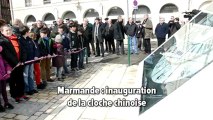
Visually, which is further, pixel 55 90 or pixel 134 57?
pixel 134 57

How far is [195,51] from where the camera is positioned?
2316 millimetres

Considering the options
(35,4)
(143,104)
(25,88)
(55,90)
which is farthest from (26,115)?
(35,4)

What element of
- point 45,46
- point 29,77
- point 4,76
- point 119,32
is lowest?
point 29,77

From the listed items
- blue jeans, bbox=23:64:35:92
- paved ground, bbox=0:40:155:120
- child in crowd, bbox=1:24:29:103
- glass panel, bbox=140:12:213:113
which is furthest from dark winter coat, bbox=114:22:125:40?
glass panel, bbox=140:12:213:113

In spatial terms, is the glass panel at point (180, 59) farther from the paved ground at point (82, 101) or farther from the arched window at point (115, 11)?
the arched window at point (115, 11)

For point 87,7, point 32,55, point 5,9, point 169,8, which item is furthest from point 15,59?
point 5,9

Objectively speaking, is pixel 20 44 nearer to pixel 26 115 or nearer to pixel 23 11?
pixel 26 115

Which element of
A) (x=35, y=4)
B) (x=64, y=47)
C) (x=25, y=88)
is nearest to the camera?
(x=25, y=88)

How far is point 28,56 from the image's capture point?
641cm

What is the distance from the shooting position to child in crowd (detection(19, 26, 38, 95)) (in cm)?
620

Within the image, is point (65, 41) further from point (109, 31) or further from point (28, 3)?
point (28, 3)

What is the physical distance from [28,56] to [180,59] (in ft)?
15.6

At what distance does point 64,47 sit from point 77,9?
89.3 ft

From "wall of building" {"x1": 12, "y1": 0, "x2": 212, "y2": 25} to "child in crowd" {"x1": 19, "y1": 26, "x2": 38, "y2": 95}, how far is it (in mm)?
24508
